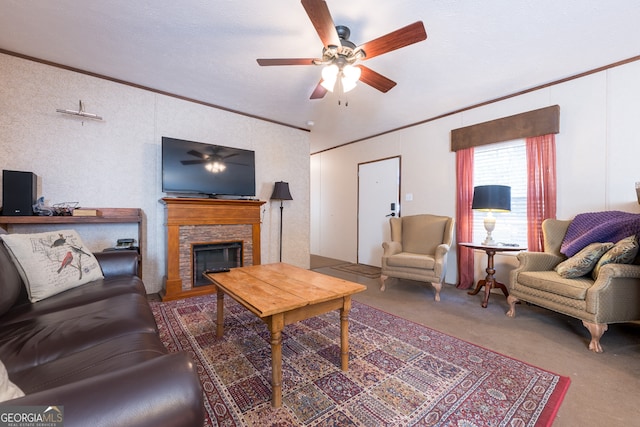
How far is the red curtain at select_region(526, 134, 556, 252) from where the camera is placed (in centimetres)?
284

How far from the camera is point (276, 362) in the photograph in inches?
51.8

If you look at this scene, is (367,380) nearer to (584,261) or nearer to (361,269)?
(584,261)

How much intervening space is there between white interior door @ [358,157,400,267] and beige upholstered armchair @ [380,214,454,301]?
70 centimetres

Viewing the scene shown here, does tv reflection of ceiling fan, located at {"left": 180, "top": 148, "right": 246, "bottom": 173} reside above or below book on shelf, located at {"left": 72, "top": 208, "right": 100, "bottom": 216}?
above

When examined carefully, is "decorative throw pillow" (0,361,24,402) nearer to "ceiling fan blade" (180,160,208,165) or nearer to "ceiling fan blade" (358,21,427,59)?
"ceiling fan blade" (358,21,427,59)

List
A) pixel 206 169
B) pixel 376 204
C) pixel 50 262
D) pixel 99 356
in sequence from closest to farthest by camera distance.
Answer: pixel 99 356
pixel 50 262
pixel 206 169
pixel 376 204

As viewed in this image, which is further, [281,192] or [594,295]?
[281,192]

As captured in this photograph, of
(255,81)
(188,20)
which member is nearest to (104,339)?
(188,20)

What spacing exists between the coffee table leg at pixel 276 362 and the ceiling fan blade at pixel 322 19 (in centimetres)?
170

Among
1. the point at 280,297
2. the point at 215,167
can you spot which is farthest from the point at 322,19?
the point at 215,167

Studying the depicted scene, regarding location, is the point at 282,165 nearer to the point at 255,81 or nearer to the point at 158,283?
the point at 255,81

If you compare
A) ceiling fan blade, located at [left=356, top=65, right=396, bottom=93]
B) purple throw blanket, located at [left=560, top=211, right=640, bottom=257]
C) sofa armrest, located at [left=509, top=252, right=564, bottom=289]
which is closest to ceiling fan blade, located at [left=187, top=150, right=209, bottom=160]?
ceiling fan blade, located at [left=356, top=65, right=396, bottom=93]

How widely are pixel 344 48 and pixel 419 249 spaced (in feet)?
8.96

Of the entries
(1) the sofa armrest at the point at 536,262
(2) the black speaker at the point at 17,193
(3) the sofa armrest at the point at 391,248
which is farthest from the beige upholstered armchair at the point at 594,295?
(2) the black speaker at the point at 17,193
